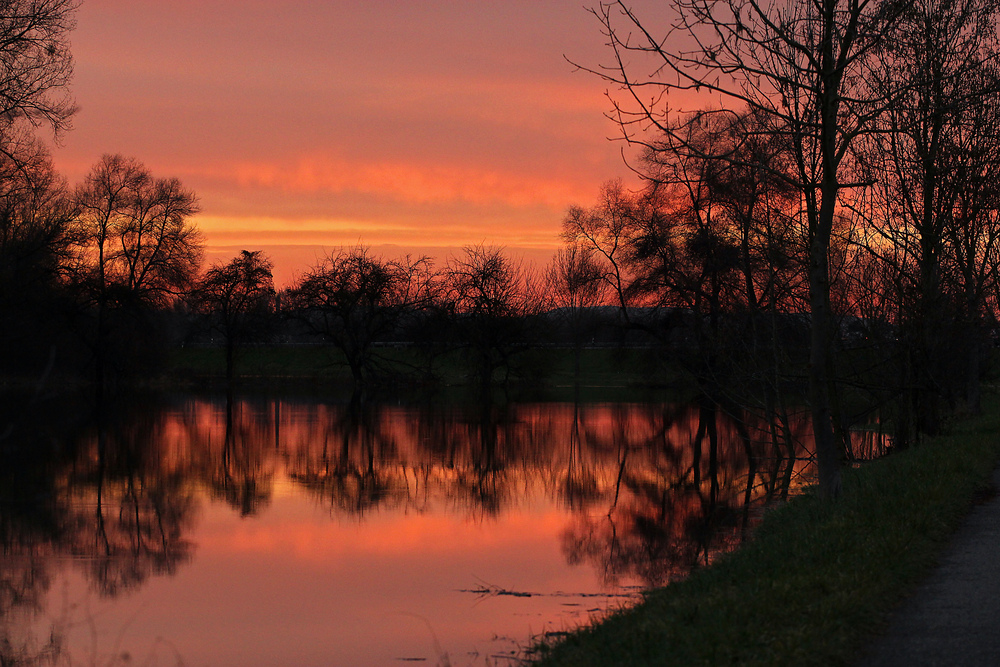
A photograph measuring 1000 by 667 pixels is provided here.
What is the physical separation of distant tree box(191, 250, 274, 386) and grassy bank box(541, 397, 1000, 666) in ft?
178

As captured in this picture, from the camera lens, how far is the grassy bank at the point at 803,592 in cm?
649

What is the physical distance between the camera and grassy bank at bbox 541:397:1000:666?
649cm

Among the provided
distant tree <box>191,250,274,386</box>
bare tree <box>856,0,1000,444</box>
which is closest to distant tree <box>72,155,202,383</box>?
distant tree <box>191,250,274,386</box>

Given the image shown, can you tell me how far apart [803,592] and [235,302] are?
59.6 meters

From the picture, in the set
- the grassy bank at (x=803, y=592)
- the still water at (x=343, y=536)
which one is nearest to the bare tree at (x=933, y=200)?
the still water at (x=343, y=536)

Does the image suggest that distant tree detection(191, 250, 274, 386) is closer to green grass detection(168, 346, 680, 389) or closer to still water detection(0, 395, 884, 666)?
green grass detection(168, 346, 680, 389)

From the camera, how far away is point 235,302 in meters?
63.9

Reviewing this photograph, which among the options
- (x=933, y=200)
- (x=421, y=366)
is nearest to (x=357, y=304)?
(x=421, y=366)

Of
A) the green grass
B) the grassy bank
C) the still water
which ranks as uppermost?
the green grass

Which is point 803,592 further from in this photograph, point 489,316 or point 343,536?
point 489,316

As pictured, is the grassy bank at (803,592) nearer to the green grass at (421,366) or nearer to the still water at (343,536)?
the still water at (343,536)

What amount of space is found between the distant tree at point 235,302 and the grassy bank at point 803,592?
54.2 m

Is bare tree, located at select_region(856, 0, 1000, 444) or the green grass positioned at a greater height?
bare tree, located at select_region(856, 0, 1000, 444)

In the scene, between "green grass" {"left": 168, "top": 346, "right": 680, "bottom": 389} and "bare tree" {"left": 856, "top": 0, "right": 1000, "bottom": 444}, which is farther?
"green grass" {"left": 168, "top": 346, "right": 680, "bottom": 389}
